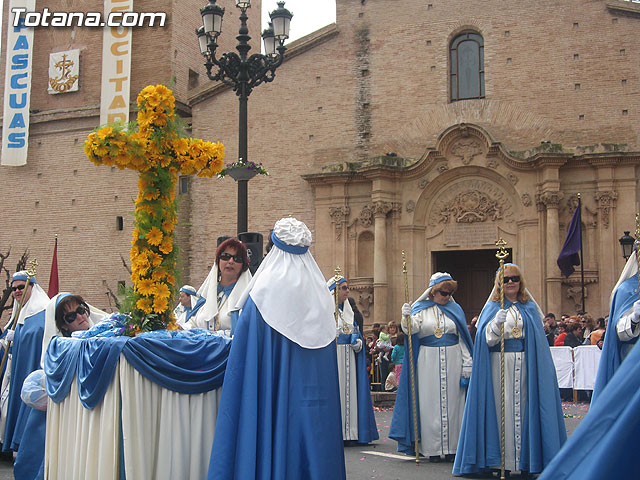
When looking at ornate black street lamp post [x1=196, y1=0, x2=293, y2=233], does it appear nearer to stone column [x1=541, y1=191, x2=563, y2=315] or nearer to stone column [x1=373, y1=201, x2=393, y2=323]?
stone column [x1=373, y1=201, x2=393, y2=323]

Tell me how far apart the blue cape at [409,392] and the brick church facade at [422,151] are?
1263 centimetres

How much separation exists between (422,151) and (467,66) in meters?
2.90

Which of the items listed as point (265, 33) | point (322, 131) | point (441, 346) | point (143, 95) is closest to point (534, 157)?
point (322, 131)

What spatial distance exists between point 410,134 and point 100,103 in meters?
10.8

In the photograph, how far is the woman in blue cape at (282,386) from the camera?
4969 millimetres

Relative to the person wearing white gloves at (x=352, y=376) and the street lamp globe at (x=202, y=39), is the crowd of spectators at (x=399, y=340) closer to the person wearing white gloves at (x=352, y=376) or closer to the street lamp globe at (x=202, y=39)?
the person wearing white gloves at (x=352, y=376)

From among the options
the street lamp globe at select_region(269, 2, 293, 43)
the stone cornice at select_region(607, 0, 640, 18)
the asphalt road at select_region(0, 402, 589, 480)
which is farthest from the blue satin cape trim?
the stone cornice at select_region(607, 0, 640, 18)

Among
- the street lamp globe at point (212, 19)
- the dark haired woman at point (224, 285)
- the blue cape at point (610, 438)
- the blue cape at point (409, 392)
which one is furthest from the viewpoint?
the street lamp globe at point (212, 19)

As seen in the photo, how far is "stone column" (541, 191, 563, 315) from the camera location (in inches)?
829

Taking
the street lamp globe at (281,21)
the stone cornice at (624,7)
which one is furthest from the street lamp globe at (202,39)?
the stone cornice at (624,7)

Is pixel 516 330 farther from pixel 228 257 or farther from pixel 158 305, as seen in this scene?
pixel 158 305

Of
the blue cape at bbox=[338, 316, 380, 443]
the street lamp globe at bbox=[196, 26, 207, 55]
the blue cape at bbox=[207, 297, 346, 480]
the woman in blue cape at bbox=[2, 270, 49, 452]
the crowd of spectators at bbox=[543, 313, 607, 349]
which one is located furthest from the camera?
the crowd of spectators at bbox=[543, 313, 607, 349]

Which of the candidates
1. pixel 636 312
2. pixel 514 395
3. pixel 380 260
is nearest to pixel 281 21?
pixel 514 395

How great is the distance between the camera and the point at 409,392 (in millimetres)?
9430
